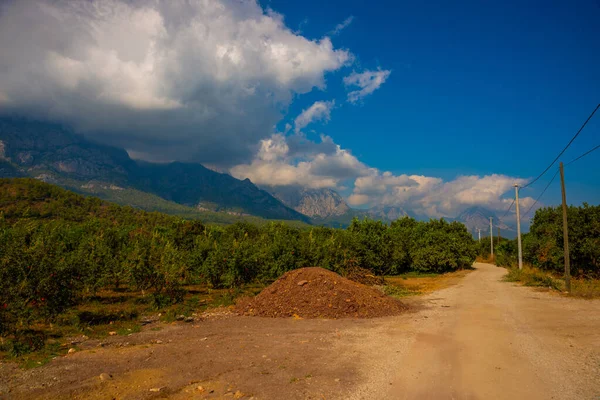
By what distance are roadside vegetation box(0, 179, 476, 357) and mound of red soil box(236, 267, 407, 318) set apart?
2.76 m

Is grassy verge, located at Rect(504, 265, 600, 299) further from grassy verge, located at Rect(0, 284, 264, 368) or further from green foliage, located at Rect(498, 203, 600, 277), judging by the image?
grassy verge, located at Rect(0, 284, 264, 368)

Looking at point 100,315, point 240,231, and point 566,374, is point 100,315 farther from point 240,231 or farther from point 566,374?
point 240,231

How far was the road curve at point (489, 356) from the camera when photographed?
21.0ft

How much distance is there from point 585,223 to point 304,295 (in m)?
22.0

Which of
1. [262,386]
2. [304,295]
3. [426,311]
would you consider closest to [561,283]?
[426,311]

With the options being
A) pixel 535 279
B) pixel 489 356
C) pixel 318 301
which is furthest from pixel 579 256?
pixel 489 356

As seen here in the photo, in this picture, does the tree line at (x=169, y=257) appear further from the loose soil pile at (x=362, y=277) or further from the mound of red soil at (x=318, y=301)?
the mound of red soil at (x=318, y=301)

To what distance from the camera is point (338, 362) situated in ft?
26.5

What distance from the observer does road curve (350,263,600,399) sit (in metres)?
6.41

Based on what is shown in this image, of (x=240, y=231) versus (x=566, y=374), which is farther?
(x=240, y=231)

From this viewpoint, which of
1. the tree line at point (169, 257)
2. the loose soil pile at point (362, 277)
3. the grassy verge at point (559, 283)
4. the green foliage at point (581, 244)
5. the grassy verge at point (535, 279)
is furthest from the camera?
the loose soil pile at point (362, 277)

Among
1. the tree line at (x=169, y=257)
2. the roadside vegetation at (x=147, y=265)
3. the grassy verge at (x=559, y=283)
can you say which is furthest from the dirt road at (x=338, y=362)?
the grassy verge at (x=559, y=283)

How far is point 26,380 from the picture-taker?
687 centimetres

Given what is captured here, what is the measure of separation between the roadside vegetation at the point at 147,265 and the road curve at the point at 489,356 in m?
8.98
